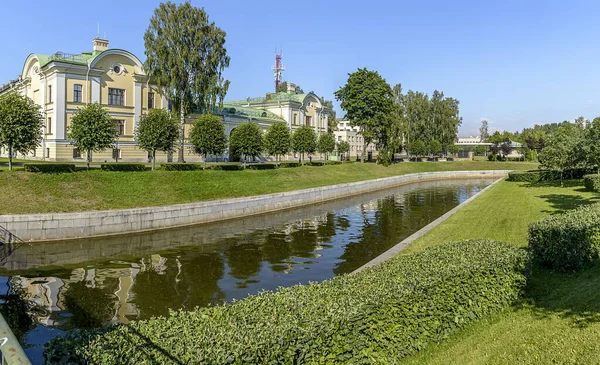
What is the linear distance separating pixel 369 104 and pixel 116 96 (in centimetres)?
4175

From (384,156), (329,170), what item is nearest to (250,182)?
(329,170)

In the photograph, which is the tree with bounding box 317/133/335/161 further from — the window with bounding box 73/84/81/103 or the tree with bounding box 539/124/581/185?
the window with bounding box 73/84/81/103

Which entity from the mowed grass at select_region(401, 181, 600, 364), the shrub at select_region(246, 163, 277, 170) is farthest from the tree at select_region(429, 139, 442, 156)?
the mowed grass at select_region(401, 181, 600, 364)

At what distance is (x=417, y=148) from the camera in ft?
295

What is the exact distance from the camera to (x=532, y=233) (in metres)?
12.7

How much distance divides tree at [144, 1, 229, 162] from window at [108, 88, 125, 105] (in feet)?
16.8

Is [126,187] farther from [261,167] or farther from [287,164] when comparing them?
[287,164]

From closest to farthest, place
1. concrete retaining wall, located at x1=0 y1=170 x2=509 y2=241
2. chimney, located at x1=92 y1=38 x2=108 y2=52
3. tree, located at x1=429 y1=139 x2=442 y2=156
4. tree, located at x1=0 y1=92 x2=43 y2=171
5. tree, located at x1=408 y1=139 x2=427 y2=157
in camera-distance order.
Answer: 1. concrete retaining wall, located at x1=0 y1=170 x2=509 y2=241
2. tree, located at x1=0 y1=92 x2=43 y2=171
3. chimney, located at x1=92 y1=38 x2=108 y2=52
4. tree, located at x1=408 y1=139 x2=427 y2=157
5. tree, located at x1=429 y1=139 x2=442 y2=156

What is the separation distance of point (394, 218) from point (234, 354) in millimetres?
25741

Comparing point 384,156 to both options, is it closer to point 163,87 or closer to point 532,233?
point 163,87

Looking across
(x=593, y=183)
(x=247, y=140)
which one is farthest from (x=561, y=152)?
(x=247, y=140)

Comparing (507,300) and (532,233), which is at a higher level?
(532,233)

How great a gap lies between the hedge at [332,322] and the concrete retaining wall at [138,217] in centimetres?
1639

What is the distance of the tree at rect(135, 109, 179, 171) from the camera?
34562mm
